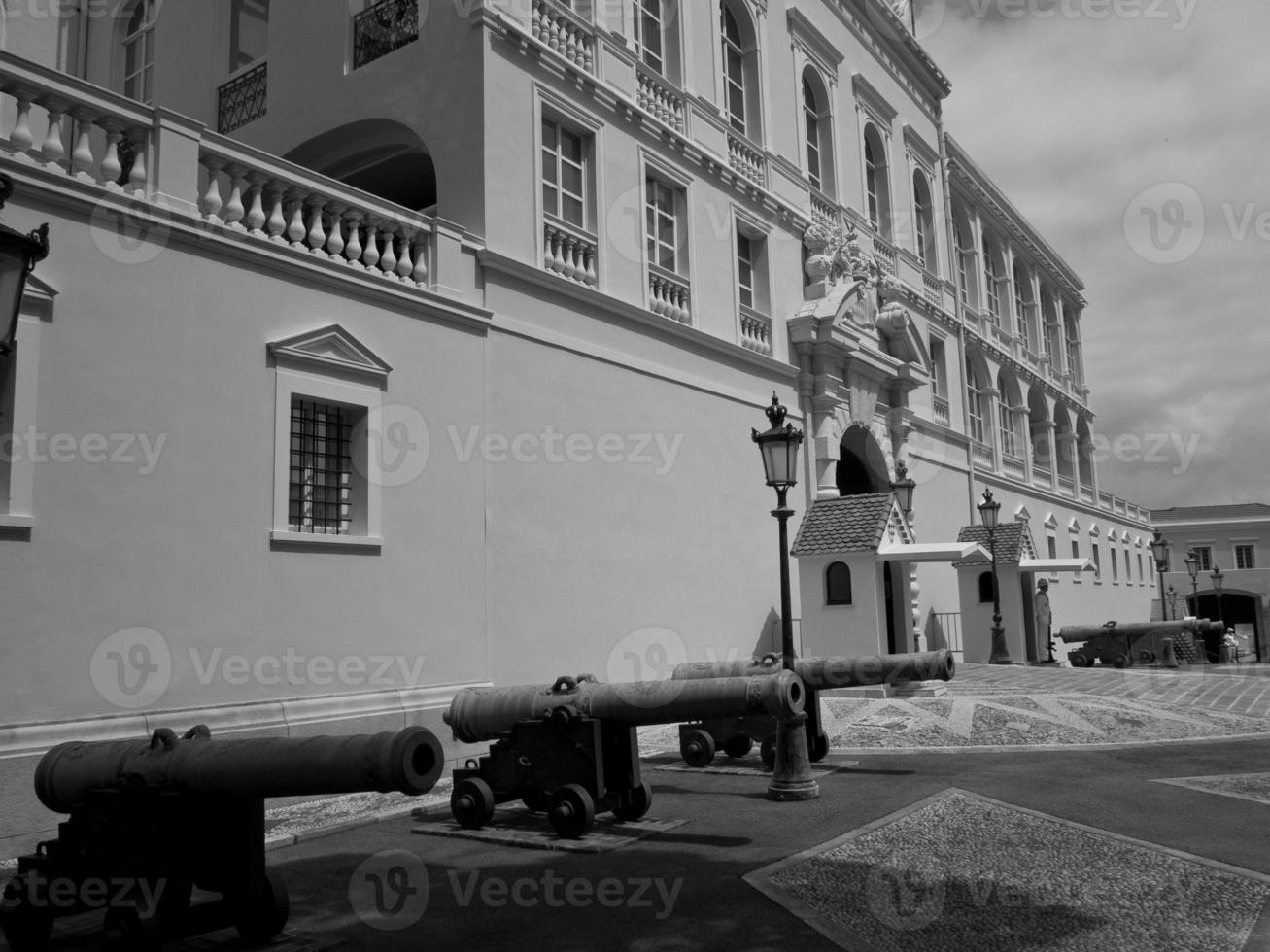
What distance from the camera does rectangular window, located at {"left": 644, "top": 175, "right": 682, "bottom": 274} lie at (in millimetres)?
15477

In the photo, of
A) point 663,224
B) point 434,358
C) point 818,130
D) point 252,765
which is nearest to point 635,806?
point 252,765

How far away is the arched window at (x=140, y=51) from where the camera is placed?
17391 millimetres

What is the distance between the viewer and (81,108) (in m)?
8.36

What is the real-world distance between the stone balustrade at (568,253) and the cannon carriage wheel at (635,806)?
23.8ft

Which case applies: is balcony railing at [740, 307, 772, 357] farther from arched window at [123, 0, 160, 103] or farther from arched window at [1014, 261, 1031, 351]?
arched window at [1014, 261, 1031, 351]

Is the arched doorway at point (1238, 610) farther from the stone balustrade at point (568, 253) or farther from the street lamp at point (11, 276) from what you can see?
the street lamp at point (11, 276)

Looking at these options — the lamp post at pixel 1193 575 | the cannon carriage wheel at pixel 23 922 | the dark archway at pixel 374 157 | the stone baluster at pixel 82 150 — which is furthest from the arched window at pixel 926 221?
the cannon carriage wheel at pixel 23 922

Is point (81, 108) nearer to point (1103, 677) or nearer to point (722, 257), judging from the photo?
point (722, 257)

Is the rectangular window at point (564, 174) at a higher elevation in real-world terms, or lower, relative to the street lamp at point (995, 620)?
higher

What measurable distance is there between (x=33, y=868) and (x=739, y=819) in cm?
468

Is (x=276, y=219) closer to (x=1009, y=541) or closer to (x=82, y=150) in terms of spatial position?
(x=82, y=150)

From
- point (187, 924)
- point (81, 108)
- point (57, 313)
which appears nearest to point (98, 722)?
point (57, 313)

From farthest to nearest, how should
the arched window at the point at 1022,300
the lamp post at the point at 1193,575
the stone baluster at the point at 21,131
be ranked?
the lamp post at the point at 1193,575 → the arched window at the point at 1022,300 → the stone baluster at the point at 21,131

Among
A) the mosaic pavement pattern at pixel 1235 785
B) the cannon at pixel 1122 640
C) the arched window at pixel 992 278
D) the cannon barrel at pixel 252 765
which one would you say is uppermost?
the arched window at pixel 992 278
